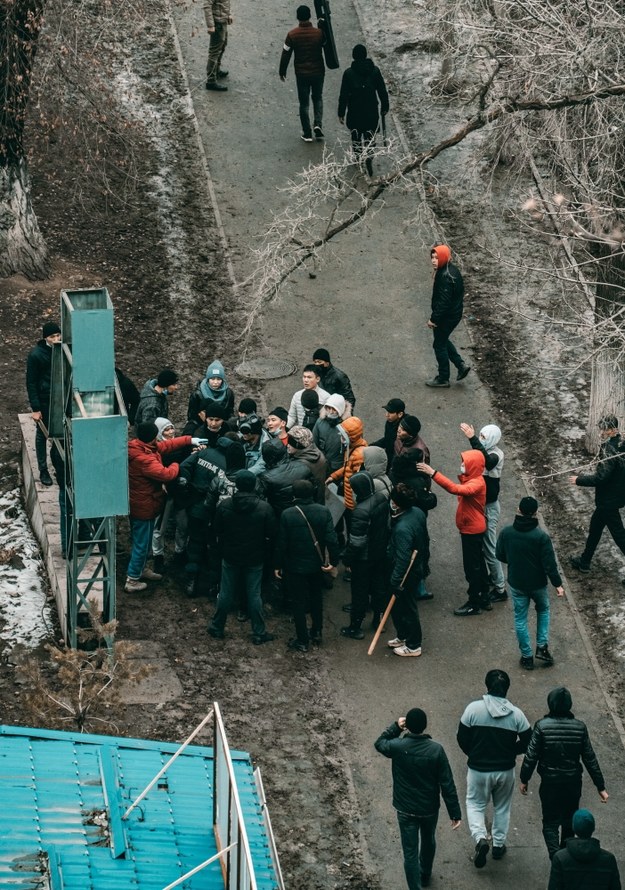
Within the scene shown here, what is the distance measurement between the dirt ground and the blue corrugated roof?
139cm

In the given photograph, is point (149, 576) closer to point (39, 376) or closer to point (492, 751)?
point (39, 376)

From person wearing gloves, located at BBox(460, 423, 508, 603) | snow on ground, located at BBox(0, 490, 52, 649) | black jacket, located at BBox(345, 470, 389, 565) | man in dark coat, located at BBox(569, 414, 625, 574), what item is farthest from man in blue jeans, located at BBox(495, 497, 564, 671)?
snow on ground, located at BBox(0, 490, 52, 649)

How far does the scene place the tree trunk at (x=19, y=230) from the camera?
18219 millimetres

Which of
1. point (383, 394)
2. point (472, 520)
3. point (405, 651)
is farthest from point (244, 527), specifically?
point (383, 394)

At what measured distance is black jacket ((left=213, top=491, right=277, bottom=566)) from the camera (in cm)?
1305

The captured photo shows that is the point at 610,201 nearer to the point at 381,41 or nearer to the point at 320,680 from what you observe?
the point at 320,680

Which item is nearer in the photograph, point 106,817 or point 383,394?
point 106,817

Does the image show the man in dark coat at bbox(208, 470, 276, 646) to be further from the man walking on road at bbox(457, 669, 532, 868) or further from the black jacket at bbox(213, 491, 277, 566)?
the man walking on road at bbox(457, 669, 532, 868)

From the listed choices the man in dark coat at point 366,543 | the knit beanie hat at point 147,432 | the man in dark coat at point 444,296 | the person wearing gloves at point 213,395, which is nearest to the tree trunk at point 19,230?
the person wearing gloves at point 213,395

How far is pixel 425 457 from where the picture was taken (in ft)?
46.6

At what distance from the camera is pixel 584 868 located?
999cm

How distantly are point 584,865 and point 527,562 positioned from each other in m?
3.60

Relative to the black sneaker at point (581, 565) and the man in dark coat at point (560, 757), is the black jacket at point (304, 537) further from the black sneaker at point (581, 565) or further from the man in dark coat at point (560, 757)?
the black sneaker at point (581, 565)

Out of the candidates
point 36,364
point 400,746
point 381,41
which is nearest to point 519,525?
point 400,746
